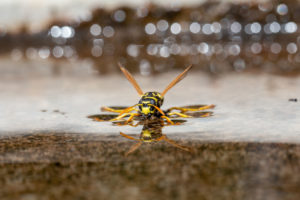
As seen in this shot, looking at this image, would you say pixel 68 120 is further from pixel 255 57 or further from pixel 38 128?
pixel 255 57

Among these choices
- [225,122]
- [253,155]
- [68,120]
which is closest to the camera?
[253,155]

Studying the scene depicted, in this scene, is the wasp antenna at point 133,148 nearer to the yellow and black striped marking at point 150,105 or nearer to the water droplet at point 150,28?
the yellow and black striped marking at point 150,105

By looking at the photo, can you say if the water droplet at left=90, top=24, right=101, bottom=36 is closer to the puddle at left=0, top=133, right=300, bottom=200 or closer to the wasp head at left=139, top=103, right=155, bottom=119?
the wasp head at left=139, top=103, right=155, bottom=119

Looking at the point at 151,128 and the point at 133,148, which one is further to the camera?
the point at 151,128

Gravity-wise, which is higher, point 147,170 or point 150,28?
point 150,28

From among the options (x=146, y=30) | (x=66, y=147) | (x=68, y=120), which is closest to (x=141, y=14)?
(x=146, y=30)

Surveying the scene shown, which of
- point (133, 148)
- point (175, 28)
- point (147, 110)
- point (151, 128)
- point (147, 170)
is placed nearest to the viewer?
point (147, 170)

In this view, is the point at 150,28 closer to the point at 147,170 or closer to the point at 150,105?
the point at 150,105

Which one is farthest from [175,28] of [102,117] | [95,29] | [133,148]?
[133,148]

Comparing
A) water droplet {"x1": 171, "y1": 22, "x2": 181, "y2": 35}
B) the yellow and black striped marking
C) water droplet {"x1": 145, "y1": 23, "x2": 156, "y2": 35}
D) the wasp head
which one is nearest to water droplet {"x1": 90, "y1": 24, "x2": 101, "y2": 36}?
water droplet {"x1": 145, "y1": 23, "x2": 156, "y2": 35}

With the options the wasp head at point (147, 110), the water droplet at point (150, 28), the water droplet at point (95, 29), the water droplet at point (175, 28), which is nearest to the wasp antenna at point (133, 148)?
the wasp head at point (147, 110)

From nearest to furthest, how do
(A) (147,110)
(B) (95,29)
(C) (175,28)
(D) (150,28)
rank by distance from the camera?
(A) (147,110) → (C) (175,28) → (D) (150,28) → (B) (95,29)
